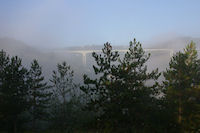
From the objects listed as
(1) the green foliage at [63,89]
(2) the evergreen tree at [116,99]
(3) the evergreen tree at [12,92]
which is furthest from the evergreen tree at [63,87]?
(2) the evergreen tree at [116,99]

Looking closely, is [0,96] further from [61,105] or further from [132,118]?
[132,118]

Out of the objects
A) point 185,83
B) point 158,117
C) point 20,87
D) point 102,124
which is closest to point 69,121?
point 20,87

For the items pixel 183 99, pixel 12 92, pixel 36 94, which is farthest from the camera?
pixel 36 94

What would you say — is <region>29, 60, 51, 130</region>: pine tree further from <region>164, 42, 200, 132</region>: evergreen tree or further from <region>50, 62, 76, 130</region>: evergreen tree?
<region>164, 42, 200, 132</region>: evergreen tree

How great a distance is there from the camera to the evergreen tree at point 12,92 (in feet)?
97.0

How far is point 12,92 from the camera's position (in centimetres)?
3067

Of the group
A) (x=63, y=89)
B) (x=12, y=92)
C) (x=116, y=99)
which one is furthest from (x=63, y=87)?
(x=116, y=99)

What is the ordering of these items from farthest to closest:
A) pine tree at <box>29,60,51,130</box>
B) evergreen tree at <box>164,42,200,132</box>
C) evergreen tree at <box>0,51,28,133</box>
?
pine tree at <box>29,60,51,130</box>
evergreen tree at <box>0,51,28,133</box>
evergreen tree at <box>164,42,200,132</box>

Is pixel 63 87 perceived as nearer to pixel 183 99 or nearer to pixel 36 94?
pixel 36 94

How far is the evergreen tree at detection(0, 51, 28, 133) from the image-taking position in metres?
29.6

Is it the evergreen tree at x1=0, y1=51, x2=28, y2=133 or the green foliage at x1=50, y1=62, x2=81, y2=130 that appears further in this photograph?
the green foliage at x1=50, y1=62, x2=81, y2=130

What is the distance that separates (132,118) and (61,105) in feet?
74.7

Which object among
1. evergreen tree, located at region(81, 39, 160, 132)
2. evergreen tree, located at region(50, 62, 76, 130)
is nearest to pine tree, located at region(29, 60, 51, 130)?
evergreen tree, located at region(50, 62, 76, 130)

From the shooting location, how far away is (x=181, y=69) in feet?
67.3
